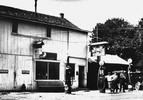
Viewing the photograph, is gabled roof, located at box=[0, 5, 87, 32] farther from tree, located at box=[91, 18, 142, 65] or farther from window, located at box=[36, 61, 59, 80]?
tree, located at box=[91, 18, 142, 65]

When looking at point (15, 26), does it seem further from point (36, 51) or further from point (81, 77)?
point (81, 77)

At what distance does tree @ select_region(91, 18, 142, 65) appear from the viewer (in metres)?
52.6

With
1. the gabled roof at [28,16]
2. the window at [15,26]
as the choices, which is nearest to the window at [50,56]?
the gabled roof at [28,16]

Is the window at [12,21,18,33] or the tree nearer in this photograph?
the window at [12,21,18,33]

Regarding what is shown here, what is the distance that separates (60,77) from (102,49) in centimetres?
547

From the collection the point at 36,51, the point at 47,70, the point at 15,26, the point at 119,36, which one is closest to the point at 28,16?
the point at 15,26

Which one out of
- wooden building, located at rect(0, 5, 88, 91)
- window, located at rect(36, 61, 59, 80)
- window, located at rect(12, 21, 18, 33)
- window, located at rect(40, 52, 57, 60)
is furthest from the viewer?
window, located at rect(40, 52, 57, 60)

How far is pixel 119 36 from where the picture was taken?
54531 millimetres

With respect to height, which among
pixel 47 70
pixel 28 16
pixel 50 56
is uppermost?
pixel 28 16

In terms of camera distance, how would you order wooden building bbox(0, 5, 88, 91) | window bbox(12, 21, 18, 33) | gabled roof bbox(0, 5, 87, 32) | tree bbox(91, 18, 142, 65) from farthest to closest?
1. tree bbox(91, 18, 142, 65)
2. gabled roof bbox(0, 5, 87, 32)
3. window bbox(12, 21, 18, 33)
4. wooden building bbox(0, 5, 88, 91)

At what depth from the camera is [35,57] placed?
2688cm

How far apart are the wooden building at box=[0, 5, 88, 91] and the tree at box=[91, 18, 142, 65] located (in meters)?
19.7

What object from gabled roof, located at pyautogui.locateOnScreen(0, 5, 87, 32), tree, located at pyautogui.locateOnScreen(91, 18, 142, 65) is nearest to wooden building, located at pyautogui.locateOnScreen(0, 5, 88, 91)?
gabled roof, located at pyautogui.locateOnScreen(0, 5, 87, 32)

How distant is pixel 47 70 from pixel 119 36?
29.2 m
